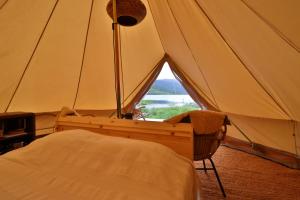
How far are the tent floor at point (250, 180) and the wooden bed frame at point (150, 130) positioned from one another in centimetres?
89

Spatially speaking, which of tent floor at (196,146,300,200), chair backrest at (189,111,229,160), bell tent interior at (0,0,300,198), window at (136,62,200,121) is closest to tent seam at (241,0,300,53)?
bell tent interior at (0,0,300,198)

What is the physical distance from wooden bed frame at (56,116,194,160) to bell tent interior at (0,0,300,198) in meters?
0.84

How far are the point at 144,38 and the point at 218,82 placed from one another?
1.36 metres

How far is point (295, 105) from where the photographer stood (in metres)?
2.41

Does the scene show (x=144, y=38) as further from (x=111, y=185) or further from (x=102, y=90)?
(x=111, y=185)

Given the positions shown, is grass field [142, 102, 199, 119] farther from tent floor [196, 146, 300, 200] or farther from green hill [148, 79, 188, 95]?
tent floor [196, 146, 300, 200]

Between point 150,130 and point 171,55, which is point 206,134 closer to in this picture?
point 150,130

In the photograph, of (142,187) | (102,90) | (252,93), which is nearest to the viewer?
(142,187)

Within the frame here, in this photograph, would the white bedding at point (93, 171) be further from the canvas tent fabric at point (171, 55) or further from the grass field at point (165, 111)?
the grass field at point (165, 111)

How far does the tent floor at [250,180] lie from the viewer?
2.19m

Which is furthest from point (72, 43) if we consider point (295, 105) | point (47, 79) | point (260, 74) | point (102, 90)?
point (295, 105)

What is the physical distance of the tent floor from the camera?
2194 mm

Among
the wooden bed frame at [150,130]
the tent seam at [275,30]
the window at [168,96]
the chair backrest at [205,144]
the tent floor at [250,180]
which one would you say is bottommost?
the tent floor at [250,180]

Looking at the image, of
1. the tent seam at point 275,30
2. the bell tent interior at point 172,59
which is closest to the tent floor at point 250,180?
the bell tent interior at point 172,59
